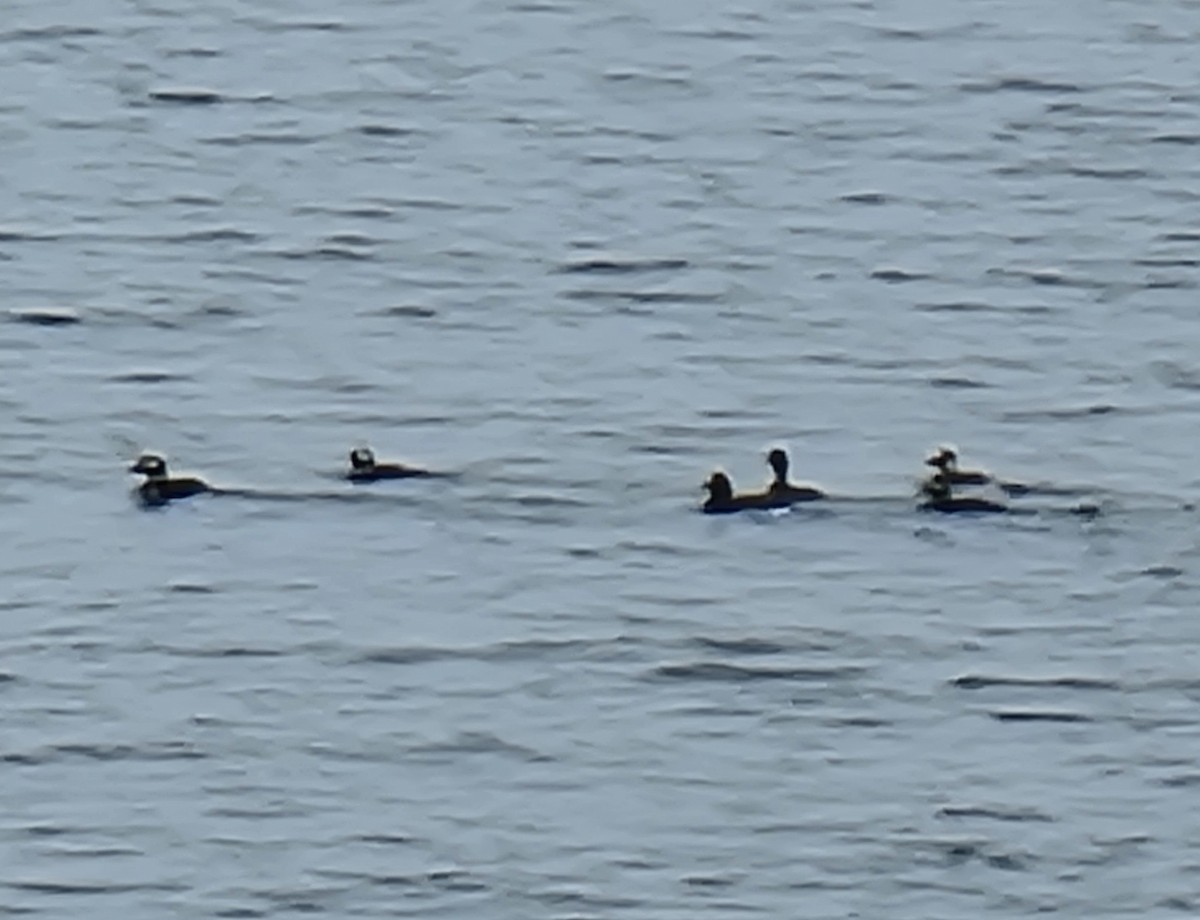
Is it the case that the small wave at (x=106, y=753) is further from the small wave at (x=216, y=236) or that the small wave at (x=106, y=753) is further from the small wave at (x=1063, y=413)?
the small wave at (x=216, y=236)

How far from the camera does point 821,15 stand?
204 ft

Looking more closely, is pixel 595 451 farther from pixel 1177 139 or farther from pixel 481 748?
pixel 1177 139

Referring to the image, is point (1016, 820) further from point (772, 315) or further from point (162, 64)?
point (162, 64)

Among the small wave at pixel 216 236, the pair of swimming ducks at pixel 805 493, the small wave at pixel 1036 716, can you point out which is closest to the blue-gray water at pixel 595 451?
the small wave at pixel 1036 716

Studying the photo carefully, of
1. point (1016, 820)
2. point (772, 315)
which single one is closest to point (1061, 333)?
point (772, 315)

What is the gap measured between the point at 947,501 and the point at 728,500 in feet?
6.11

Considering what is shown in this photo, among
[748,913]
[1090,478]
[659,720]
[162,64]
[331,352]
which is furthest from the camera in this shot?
[162,64]

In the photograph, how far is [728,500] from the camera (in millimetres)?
47000

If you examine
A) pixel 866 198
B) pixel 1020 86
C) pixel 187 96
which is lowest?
pixel 866 198

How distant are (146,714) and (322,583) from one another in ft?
9.22

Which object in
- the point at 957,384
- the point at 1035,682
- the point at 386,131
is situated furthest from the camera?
the point at 386,131

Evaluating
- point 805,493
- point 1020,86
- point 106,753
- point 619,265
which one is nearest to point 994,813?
point 805,493

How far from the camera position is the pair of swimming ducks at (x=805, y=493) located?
47.0 m

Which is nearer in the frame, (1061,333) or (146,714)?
(146,714)
